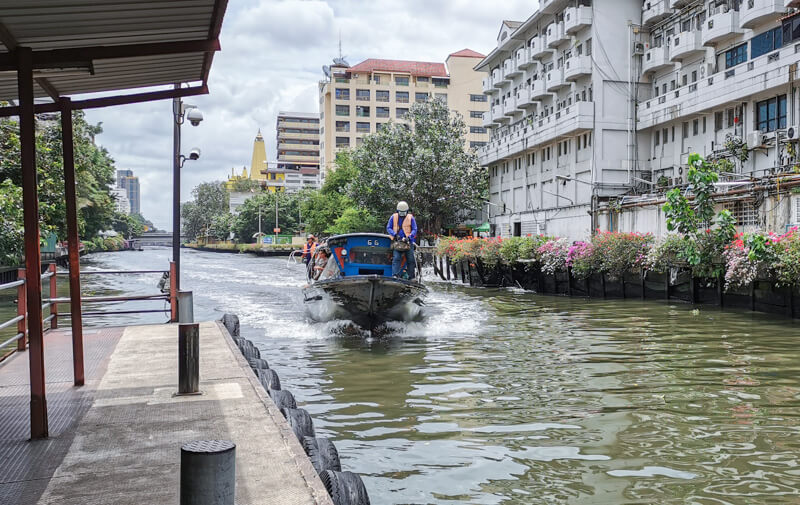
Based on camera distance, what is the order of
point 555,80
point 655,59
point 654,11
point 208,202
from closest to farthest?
point 655,59 < point 654,11 < point 555,80 < point 208,202

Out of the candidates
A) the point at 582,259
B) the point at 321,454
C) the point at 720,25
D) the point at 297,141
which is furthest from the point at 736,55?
the point at 297,141

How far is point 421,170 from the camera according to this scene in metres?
51.1

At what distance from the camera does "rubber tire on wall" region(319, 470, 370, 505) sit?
4.36 meters

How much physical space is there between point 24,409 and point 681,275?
19977 mm

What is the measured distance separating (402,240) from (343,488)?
41.2 feet

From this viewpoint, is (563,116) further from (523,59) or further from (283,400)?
(283,400)

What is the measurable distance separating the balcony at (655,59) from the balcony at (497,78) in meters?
18.6

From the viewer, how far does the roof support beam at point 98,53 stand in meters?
5.41

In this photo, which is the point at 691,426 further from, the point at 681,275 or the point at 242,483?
the point at 681,275

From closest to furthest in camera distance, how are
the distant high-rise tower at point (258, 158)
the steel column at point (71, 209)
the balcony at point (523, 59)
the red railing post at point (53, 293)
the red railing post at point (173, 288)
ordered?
1. the steel column at point (71, 209)
2. the red railing post at point (53, 293)
3. the red railing post at point (173, 288)
4. the balcony at point (523, 59)
5. the distant high-rise tower at point (258, 158)

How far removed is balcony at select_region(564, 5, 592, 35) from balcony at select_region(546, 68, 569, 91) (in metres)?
2.80

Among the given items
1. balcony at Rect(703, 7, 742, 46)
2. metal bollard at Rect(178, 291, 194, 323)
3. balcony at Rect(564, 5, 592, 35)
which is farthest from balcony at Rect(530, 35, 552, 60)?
metal bollard at Rect(178, 291, 194, 323)

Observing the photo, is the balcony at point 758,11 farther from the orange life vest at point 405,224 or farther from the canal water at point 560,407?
the orange life vest at point 405,224

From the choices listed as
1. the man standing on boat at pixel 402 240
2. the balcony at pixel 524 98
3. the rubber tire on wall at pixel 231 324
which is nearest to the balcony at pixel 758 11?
the balcony at pixel 524 98
